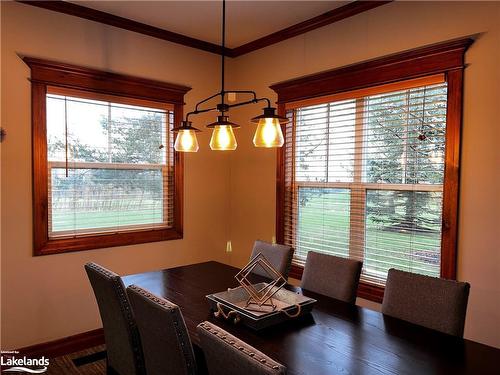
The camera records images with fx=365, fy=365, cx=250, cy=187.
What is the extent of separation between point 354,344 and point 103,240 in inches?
94.1

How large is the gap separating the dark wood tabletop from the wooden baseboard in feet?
4.89

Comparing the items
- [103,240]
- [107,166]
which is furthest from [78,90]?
[103,240]

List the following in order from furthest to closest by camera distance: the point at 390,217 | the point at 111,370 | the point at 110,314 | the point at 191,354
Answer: the point at 390,217
the point at 111,370
the point at 110,314
the point at 191,354

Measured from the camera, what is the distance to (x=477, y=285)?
7.46ft

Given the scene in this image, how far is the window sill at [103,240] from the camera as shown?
288 centimetres

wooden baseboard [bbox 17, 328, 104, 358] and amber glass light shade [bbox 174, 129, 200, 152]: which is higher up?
amber glass light shade [bbox 174, 129, 200, 152]

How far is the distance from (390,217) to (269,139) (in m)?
1.33

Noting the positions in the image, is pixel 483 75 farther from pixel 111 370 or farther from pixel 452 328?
pixel 111 370

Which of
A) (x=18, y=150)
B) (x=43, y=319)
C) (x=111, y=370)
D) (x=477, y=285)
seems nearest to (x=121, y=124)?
(x=18, y=150)

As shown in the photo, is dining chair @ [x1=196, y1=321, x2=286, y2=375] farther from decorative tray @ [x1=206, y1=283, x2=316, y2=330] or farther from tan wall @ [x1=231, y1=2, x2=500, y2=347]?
tan wall @ [x1=231, y1=2, x2=500, y2=347]

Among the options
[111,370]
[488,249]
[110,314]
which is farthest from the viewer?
[488,249]

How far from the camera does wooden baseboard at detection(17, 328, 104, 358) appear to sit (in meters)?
2.80

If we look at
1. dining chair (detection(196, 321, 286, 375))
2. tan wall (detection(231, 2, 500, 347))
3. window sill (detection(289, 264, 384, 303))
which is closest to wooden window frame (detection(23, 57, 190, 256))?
tan wall (detection(231, 2, 500, 347))

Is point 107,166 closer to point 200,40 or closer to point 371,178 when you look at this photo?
point 200,40
